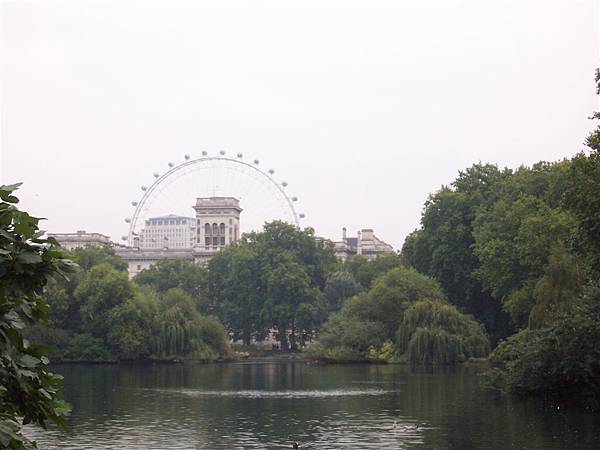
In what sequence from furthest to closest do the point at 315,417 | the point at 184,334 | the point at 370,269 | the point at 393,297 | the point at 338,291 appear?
the point at 370,269 < the point at 338,291 < the point at 184,334 < the point at 393,297 < the point at 315,417

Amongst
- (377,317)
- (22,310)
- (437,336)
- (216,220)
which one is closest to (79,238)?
(216,220)

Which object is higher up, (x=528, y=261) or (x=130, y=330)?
(x=528, y=261)

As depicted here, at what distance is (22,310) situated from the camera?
8.42 metres

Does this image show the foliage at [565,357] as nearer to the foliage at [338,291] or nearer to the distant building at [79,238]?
the foliage at [338,291]

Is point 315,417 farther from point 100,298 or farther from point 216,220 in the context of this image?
point 216,220

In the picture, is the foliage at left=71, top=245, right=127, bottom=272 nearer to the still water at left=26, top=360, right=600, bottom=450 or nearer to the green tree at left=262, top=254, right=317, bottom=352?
the green tree at left=262, top=254, right=317, bottom=352

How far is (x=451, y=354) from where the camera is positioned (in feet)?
214

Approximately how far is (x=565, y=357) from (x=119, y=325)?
49.4m

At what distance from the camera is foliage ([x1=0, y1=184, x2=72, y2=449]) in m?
8.03

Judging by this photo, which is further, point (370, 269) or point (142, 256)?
point (142, 256)

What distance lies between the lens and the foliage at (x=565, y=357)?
35.2 metres

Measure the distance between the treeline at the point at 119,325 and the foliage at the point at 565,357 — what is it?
44559 mm

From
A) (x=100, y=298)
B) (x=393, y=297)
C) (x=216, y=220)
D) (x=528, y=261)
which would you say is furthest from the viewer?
(x=216, y=220)

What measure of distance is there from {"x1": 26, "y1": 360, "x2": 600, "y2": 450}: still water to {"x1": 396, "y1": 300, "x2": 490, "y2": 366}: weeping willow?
1082cm
